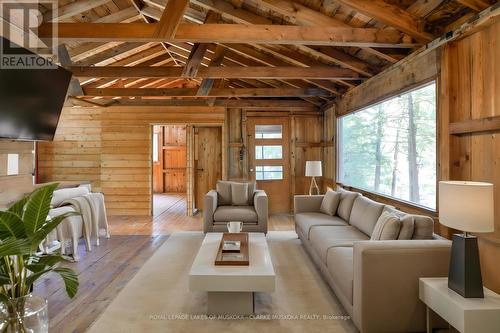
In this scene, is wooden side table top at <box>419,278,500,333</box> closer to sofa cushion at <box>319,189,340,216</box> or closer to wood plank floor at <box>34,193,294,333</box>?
sofa cushion at <box>319,189,340,216</box>

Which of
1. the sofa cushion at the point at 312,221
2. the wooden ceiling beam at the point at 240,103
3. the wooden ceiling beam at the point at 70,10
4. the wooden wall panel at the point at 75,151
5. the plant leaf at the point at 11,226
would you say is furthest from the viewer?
the wooden wall panel at the point at 75,151

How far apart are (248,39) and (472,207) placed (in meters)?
2.38

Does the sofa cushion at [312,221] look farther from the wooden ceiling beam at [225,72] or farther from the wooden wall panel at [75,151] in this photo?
the wooden wall panel at [75,151]

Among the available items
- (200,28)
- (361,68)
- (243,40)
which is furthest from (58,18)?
(361,68)

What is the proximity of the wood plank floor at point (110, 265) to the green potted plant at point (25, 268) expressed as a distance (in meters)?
1.18

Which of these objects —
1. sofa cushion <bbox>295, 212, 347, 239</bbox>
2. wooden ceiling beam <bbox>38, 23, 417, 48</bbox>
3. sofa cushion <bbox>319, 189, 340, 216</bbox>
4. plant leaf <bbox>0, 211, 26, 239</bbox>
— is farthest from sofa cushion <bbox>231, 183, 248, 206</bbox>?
plant leaf <bbox>0, 211, 26, 239</bbox>

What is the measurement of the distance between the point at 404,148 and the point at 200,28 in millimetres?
2644

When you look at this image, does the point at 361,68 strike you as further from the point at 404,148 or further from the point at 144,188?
the point at 144,188

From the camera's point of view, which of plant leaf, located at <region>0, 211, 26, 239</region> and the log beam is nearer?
plant leaf, located at <region>0, 211, 26, 239</region>

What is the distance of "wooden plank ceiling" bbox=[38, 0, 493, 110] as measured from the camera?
2.83 meters

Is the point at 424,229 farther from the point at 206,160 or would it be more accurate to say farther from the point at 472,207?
the point at 206,160

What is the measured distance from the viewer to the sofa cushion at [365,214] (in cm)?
317

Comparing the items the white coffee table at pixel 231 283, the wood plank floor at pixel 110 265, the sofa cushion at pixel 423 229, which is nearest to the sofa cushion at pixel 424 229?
the sofa cushion at pixel 423 229

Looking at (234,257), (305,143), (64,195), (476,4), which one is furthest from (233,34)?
(305,143)
